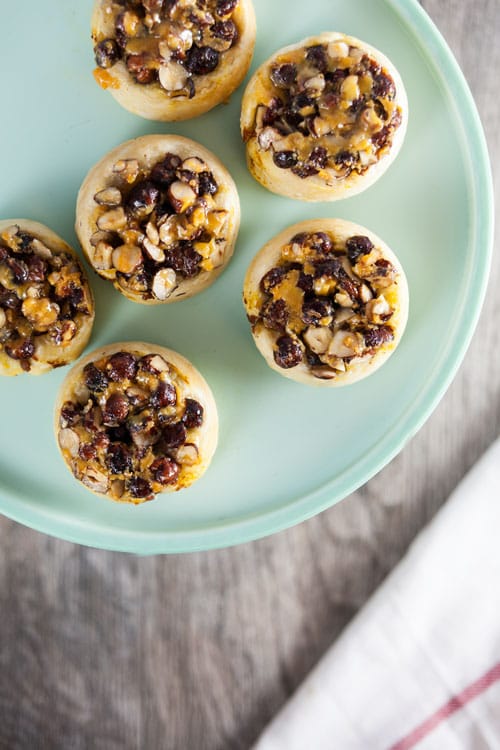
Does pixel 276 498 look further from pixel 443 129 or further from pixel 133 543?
pixel 443 129

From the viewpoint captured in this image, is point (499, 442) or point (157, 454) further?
point (499, 442)

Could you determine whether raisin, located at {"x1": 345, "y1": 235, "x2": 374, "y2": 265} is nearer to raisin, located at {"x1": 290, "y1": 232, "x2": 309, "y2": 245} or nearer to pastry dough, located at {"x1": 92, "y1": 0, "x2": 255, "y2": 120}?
raisin, located at {"x1": 290, "y1": 232, "x2": 309, "y2": 245}

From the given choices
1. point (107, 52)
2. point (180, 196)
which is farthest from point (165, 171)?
point (107, 52)

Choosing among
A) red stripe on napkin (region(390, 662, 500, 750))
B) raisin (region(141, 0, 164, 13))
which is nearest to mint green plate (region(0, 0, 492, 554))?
raisin (region(141, 0, 164, 13))

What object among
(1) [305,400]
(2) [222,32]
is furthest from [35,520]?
Result: (2) [222,32]

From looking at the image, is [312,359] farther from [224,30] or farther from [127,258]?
[224,30]

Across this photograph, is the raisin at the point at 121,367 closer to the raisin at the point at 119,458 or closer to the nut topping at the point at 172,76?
the raisin at the point at 119,458
